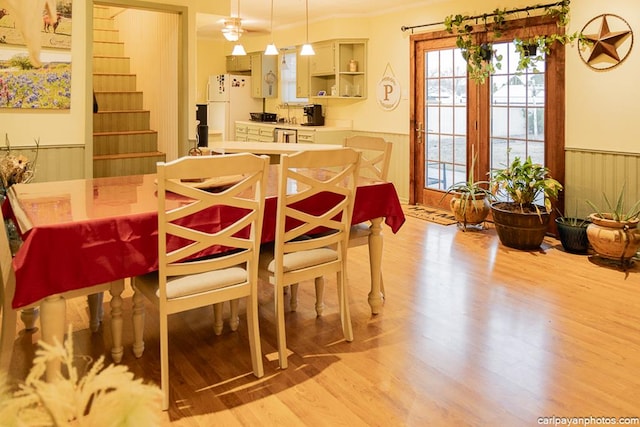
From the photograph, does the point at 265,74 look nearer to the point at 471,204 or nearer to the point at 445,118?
the point at 445,118

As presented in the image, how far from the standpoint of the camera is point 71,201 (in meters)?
2.61

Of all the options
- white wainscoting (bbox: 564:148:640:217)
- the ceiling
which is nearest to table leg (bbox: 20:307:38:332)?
the ceiling

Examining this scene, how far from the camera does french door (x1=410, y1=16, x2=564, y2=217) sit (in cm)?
518

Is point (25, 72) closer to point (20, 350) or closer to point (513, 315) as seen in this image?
point (20, 350)

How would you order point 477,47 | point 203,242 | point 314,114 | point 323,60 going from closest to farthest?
point 203,242 < point 477,47 < point 323,60 < point 314,114

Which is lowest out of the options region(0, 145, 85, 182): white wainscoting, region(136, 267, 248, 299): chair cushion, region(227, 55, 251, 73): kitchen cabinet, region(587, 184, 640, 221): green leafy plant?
region(136, 267, 248, 299): chair cushion

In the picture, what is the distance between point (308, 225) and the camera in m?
2.65

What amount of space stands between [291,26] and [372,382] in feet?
22.8

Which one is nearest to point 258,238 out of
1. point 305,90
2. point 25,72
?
point 25,72

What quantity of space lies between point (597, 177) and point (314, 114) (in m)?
4.15

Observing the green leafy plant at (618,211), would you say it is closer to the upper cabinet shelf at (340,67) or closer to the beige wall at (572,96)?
the beige wall at (572,96)

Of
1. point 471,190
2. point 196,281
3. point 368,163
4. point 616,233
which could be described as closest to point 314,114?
point 471,190

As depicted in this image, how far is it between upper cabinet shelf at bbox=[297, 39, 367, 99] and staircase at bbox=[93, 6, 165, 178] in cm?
258

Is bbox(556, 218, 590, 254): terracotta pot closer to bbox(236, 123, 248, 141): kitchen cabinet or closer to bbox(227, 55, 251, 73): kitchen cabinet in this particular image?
bbox(236, 123, 248, 141): kitchen cabinet
